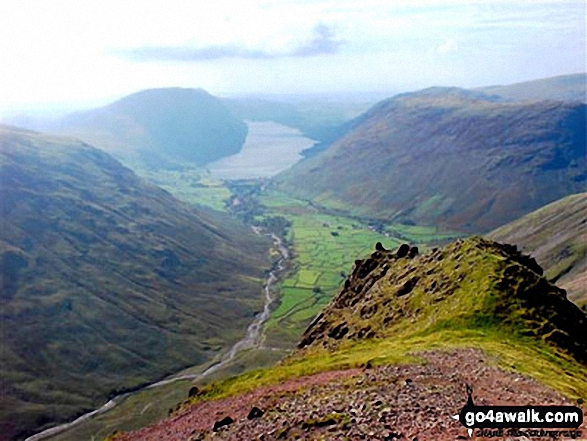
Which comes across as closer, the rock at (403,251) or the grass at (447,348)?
the grass at (447,348)

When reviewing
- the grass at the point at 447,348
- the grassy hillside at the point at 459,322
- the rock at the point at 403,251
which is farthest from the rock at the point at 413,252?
the grass at the point at 447,348

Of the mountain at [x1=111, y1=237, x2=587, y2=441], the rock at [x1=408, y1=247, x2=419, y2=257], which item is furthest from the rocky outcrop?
the mountain at [x1=111, y1=237, x2=587, y2=441]

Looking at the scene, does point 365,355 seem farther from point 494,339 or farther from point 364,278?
point 364,278

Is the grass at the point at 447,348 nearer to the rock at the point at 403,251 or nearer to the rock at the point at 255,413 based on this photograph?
the rock at the point at 255,413

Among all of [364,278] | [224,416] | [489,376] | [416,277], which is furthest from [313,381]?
[364,278]

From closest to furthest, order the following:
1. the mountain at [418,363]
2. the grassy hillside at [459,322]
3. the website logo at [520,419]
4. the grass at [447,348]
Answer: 1. the website logo at [520,419]
2. the mountain at [418,363]
3. the grass at [447,348]
4. the grassy hillside at [459,322]

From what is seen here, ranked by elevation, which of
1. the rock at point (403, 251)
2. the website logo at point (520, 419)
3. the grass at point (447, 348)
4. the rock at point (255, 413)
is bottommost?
the rock at point (403, 251)

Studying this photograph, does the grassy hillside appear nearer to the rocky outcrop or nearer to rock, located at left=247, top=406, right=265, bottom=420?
the rocky outcrop
